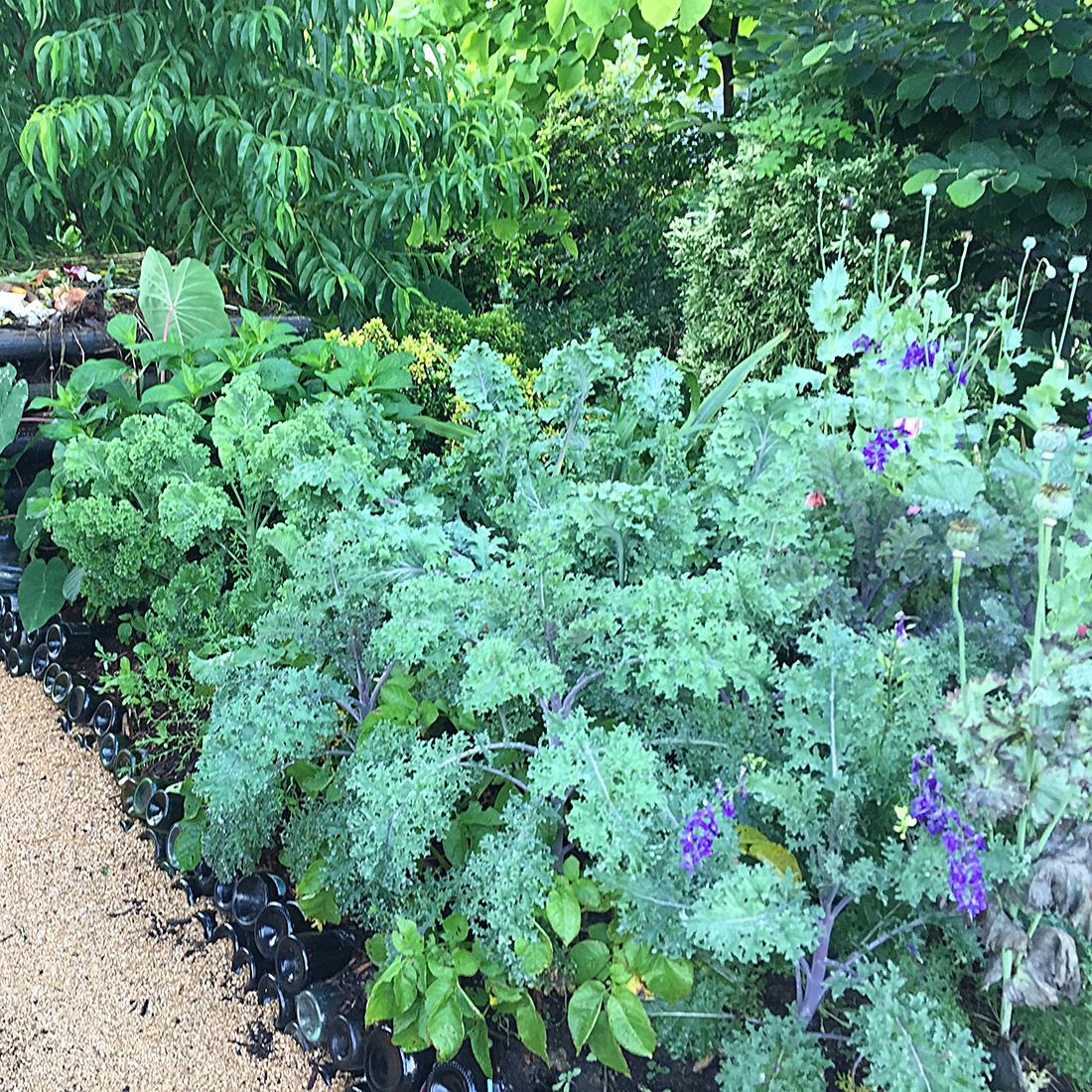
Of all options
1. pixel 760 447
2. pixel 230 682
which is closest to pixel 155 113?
pixel 230 682

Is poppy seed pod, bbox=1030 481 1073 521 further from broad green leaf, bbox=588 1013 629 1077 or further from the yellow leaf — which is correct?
broad green leaf, bbox=588 1013 629 1077

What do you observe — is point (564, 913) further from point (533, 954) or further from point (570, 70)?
point (570, 70)

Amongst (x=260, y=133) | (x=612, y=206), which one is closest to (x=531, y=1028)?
(x=260, y=133)

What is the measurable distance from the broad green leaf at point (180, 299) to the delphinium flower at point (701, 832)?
232cm

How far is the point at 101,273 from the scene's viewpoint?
3424mm

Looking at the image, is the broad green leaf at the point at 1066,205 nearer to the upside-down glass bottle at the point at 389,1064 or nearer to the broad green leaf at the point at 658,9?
the broad green leaf at the point at 658,9

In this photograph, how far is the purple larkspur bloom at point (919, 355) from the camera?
1662mm

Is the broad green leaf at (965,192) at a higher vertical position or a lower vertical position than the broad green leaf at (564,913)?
higher

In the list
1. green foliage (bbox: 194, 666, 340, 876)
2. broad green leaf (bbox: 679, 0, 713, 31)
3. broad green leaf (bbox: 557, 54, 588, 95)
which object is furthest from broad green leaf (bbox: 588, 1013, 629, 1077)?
broad green leaf (bbox: 557, 54, 588, 95)

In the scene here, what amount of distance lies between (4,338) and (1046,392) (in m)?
2.98

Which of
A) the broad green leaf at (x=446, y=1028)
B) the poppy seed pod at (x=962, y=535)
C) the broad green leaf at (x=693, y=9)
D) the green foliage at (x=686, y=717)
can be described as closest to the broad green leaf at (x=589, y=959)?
the green foliage at (x=686, y=717)

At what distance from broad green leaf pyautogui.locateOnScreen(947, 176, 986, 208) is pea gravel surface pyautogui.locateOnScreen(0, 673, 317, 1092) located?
2329mm

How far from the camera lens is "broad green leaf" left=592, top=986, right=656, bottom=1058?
3.89 ft

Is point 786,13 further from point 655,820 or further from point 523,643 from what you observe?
point 655,820
